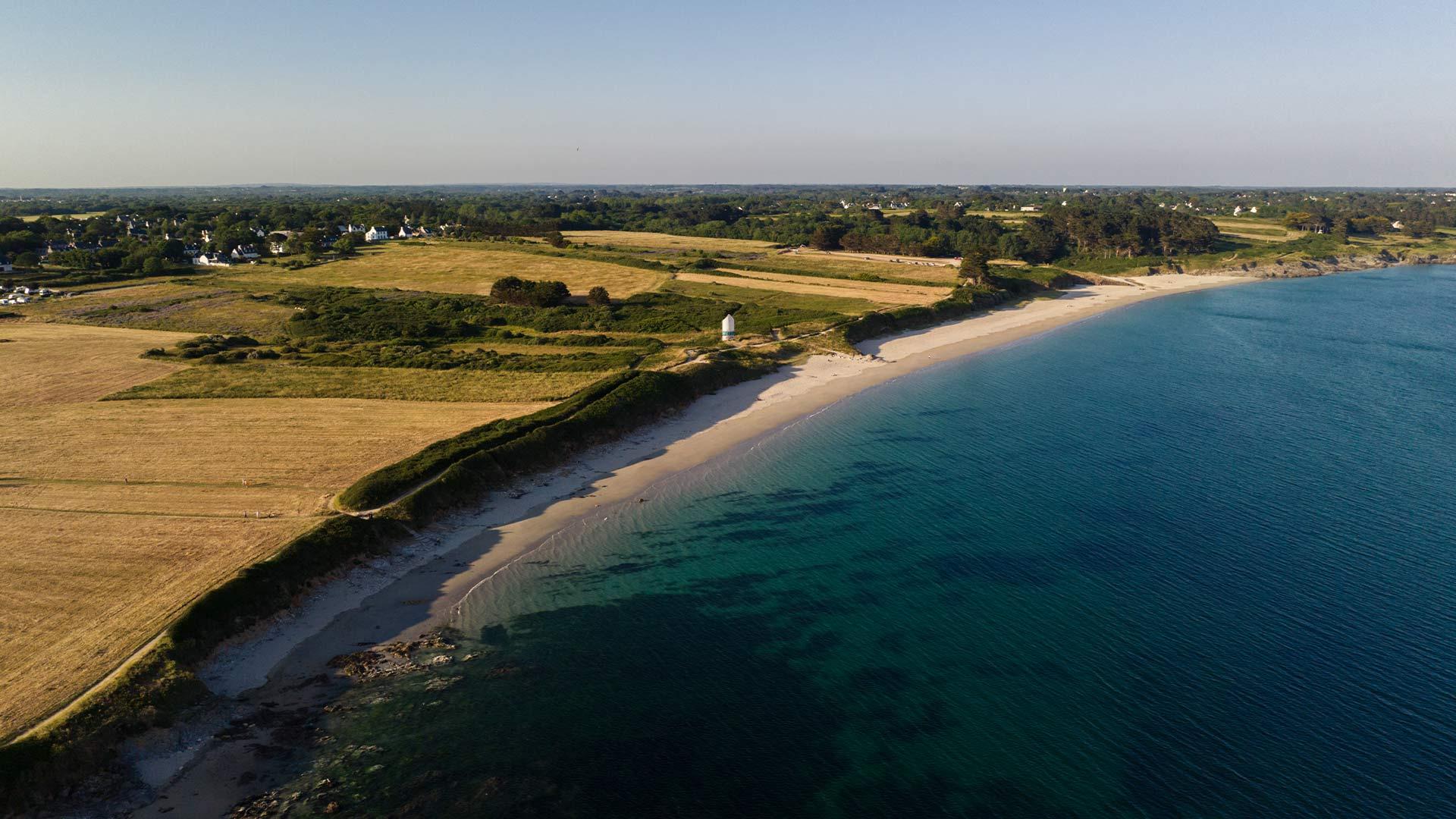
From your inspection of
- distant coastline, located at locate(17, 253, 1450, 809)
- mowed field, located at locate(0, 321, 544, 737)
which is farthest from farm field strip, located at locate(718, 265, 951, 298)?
mowed field, located at locate(0, 321, 544, 737)

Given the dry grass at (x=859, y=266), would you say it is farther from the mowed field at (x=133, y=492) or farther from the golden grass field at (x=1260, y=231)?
the golden grass field at (x=1260, y=231)

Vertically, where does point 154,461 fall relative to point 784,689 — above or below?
above

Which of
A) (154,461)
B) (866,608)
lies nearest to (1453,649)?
(866,608)

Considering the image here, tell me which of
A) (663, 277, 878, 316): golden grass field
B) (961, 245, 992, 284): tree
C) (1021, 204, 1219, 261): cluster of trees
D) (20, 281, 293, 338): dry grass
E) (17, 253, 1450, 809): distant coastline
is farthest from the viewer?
(1021, 204, 1219, 261): cluster of trees

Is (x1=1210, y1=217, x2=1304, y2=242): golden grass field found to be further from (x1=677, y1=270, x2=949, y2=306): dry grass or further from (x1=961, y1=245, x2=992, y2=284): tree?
(x1=677, y1=270, x2=949, y2=306): dry grass

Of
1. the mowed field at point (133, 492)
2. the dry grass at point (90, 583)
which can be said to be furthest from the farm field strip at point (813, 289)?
the dry grass at point (90, 583)

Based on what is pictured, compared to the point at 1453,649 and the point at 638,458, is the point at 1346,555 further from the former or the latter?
the point at 638,458
